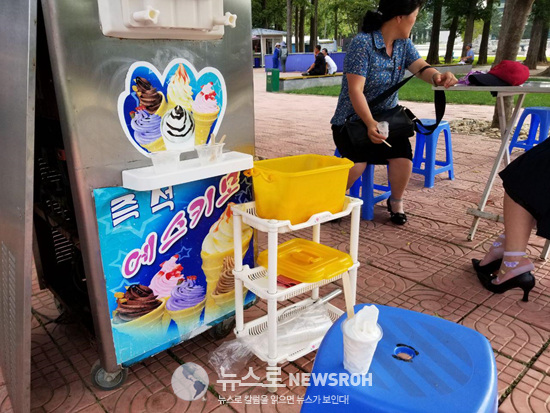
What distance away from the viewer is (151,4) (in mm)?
1454

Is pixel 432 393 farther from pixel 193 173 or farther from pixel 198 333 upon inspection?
pixel 198 333

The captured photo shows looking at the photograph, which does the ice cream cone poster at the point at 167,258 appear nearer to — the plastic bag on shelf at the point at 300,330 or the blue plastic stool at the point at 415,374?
the plastic bag on shelf at the point at 300,330

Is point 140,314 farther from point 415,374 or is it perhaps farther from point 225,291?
point 415,374

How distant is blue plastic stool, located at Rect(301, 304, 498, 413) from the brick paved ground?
2.26 feet

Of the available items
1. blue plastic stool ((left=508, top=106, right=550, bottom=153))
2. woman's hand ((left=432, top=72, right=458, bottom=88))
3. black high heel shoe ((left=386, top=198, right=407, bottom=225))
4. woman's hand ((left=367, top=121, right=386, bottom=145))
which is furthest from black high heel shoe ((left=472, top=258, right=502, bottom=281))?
blue plastic stool ((left=508, top=106, right=550, bottom=153))

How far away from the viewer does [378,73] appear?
9.95 ft

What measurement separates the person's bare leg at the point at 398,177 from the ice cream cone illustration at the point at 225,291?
184 cm

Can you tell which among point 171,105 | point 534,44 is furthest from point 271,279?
point 534,44

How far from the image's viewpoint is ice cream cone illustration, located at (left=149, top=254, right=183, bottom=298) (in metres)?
1.81

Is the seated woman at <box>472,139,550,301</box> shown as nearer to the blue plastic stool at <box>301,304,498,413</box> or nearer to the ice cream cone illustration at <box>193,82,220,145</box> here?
the blue plastic stool at <box>301,304,498,413</box>

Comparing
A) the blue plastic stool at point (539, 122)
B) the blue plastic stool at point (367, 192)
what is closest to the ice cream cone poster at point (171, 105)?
the blue plastic stool at point (367, 192)

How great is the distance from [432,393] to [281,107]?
33.7 ft

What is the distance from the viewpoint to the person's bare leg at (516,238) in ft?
7.80

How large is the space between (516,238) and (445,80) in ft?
3.62
